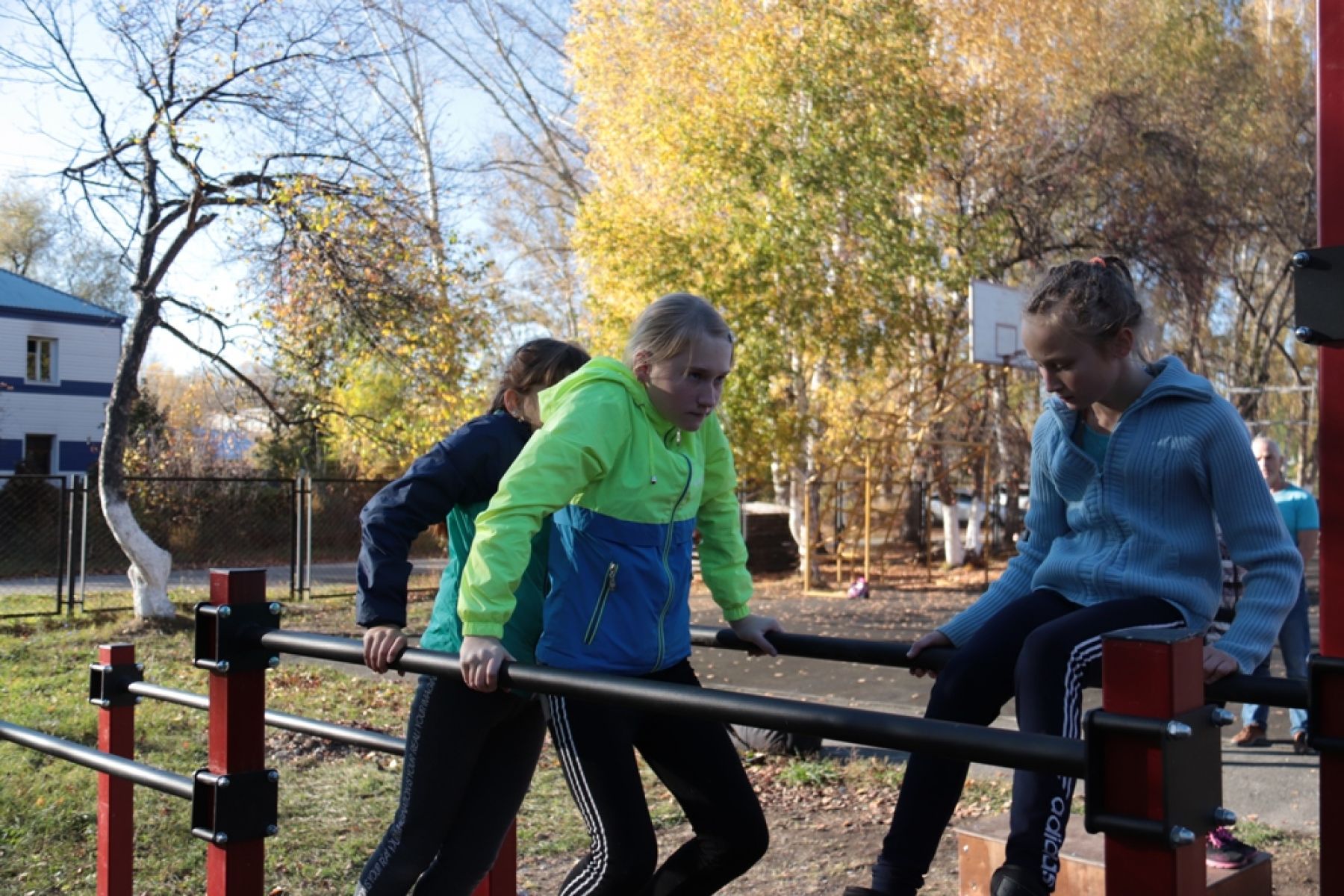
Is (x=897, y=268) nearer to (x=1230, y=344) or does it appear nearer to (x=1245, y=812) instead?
(x=1245, y=812)

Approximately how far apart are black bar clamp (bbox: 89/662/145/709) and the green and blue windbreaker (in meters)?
1.70

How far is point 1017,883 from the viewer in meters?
Answer: 2.01

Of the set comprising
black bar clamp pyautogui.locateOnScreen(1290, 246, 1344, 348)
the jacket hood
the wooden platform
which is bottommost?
the wooden platform

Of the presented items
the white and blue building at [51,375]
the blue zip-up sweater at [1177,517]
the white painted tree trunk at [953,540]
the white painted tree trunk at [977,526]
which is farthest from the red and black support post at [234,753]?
the white painted tree trunk at [953,540]

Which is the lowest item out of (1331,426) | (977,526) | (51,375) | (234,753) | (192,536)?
(192,536)

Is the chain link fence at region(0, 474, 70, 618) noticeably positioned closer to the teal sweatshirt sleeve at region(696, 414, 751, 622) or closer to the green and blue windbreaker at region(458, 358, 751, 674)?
the teal sweatshirt sleeve at region(696, 414, 751, 622)

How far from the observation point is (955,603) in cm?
1552

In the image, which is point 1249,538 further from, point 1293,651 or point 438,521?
point 1293,651

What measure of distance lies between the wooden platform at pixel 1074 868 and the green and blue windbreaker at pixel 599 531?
1.89 metres

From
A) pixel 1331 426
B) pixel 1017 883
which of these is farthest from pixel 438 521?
pixel 1331 426

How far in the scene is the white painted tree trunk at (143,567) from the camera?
11.7 m

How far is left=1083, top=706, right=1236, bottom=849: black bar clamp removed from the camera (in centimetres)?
131

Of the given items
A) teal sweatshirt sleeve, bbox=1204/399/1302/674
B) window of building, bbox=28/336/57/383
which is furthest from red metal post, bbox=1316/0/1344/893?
window of building, bbox=28/336/57/383

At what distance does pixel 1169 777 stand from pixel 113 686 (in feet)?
9.90
